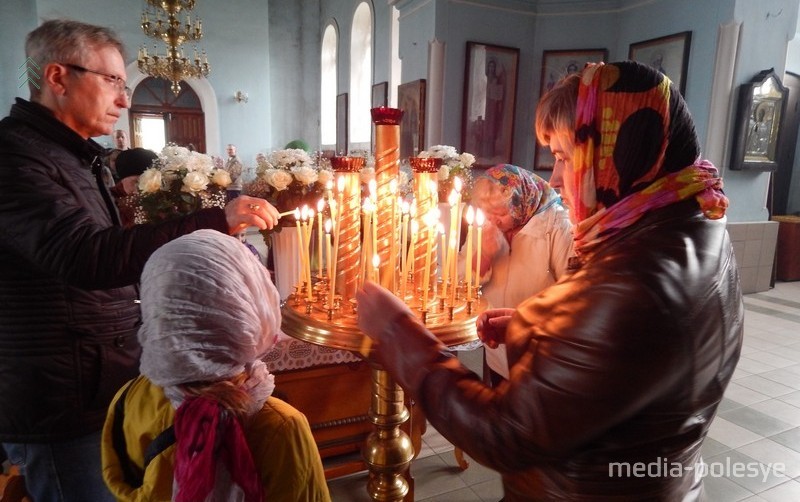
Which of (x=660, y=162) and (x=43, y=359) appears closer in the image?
(x=660, y=162)

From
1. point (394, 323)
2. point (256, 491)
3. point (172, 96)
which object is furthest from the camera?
point (172, 96)

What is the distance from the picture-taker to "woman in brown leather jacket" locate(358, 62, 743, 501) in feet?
2.41

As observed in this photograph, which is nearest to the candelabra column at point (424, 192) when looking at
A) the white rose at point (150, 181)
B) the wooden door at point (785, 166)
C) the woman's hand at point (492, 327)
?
the woman's hand at point (492, 327)

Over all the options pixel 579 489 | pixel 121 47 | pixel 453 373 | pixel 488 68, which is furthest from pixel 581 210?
pixel 488 68

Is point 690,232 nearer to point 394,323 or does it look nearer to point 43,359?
point 394,323

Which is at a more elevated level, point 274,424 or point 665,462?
point 665,462

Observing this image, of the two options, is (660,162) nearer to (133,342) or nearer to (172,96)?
(133,342)

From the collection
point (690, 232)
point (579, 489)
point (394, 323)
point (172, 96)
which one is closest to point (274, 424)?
point (394, 323)

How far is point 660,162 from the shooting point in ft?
2.82

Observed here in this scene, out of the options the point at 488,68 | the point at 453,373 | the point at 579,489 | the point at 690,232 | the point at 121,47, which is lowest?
the point at 579,489

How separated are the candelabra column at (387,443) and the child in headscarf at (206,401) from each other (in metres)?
0.28

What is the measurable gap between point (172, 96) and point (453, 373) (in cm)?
1388

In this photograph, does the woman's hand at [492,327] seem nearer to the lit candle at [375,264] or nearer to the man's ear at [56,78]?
the lit candle at [375,264]

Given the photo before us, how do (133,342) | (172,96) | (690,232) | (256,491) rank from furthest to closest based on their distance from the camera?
(172,96), (133,342), (256,491), (690,232)
